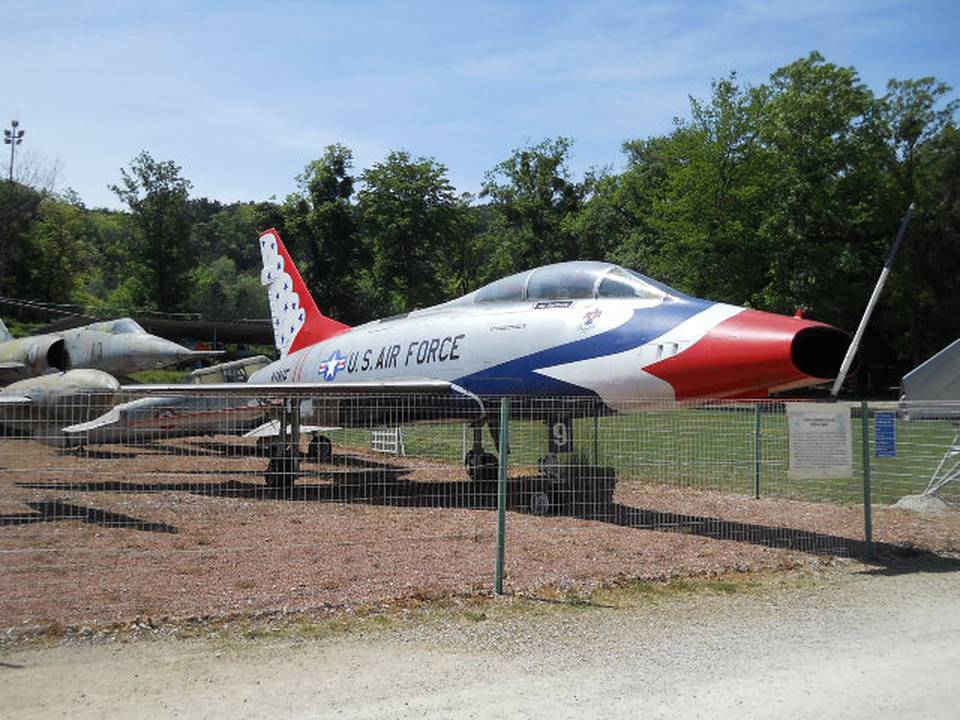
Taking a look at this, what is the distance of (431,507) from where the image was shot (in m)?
11.6

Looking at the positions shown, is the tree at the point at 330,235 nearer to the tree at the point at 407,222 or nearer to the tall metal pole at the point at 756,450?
the tree at the point at 407,222

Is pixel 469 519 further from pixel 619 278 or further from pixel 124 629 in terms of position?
pixel 124 629

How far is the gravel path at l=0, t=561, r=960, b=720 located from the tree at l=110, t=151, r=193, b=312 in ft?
197

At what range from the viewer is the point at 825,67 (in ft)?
150

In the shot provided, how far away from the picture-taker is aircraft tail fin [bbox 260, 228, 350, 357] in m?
18.0

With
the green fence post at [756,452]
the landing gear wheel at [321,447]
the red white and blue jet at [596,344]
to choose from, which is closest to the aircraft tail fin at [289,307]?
the landing gear wheel at [321,447]

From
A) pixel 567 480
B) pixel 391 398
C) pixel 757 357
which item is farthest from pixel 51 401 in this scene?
pixel 757 357

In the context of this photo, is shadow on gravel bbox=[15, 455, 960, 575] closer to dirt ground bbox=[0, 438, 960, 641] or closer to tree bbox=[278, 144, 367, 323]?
dirt ground bbox=[0, 438, 960, 641]

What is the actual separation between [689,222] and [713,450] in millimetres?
37197

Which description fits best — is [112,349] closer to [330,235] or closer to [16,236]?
[330,235]

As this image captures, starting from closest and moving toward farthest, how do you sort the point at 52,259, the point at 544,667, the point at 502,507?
the point at 544,667 → the point at 502,507 → the point at 52,259

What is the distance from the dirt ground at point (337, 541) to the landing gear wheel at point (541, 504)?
13cm

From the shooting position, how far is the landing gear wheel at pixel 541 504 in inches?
410

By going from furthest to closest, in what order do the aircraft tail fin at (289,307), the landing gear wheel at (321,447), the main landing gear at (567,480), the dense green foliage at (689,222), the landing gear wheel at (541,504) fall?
the dense green foliage at (689,222)
the aircraft tail fin at (289,307)
the landing gear wheel at (321,447)
the landing gear wheel at (541,504)
the main landing gear at (567,480)
